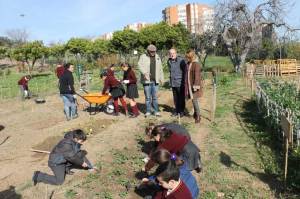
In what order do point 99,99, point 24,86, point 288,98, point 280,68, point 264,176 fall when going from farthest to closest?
1. point 280,68
2. point 24,86
3. point 99,99
4. point 288,98
5. point 264,176

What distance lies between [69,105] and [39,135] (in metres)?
1.83

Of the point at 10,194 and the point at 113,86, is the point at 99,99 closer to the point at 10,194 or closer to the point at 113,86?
the point at 113,86

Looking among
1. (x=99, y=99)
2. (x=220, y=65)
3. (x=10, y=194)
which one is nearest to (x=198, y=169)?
(x=10, y=194)

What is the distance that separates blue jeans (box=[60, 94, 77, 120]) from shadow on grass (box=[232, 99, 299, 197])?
4300 mm

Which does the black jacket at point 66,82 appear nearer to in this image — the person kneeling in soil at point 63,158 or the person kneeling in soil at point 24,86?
the person kneeling in soil at point 63,158

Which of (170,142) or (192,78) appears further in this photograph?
(192,78)

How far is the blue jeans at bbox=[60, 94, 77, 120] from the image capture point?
36.5 feet

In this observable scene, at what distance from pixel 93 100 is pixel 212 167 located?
5313 millimetres

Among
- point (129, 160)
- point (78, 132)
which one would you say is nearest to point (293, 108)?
point (129, 160)

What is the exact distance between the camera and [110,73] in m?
10.9

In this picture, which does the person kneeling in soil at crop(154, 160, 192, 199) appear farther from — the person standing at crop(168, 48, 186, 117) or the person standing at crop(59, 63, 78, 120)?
the person standing at crop(59, 63, 78, 120)

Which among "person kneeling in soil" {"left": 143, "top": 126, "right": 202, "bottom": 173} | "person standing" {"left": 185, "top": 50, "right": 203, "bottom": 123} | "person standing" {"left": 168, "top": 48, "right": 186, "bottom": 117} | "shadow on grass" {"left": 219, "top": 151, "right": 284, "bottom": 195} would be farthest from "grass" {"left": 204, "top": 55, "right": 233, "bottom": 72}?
"person kneeling in soil" {"left": 143, "top": 126, "right": 202, "bottom": 173}

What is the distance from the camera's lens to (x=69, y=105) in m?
11.3

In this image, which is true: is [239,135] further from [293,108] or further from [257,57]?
[257,57]
